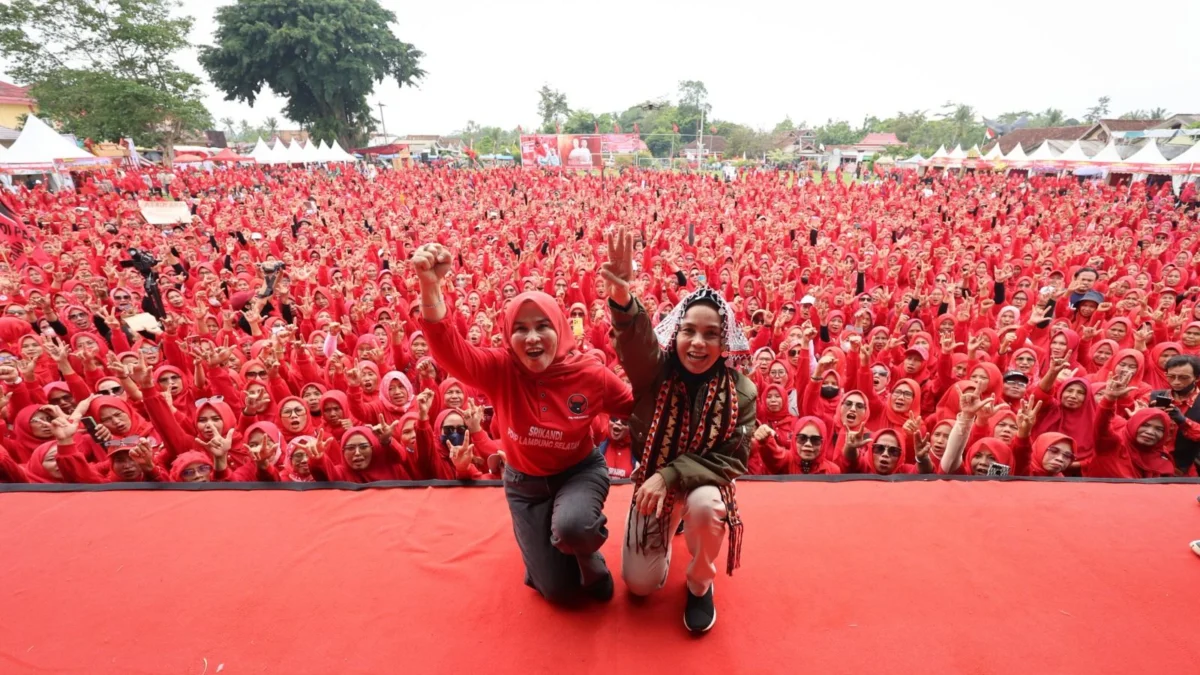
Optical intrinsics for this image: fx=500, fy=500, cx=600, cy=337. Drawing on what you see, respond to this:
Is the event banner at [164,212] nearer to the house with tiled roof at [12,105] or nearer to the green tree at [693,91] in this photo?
the house with tiled roof at [12,105]

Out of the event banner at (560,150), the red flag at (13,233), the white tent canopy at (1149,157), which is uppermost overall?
the event banner at (560,150)

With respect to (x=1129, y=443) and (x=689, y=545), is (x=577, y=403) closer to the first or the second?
(x=689, y=545)

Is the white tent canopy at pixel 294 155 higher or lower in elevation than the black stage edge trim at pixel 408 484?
higher

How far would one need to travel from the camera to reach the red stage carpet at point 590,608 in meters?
1.93

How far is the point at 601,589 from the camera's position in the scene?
7.13 ft

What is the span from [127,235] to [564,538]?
13734mm

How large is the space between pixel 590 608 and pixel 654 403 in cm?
97

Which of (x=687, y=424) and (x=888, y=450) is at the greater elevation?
(x=687, y=424)

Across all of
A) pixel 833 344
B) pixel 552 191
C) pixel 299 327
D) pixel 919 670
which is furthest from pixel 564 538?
pixel 552 191

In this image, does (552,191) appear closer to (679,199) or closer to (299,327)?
(679,199)

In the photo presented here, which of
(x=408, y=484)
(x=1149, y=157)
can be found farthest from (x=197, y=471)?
(x=1149, y=157)

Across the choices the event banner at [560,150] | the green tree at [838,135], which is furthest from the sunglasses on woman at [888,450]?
the green tree at [838,135]

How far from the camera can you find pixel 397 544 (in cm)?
254

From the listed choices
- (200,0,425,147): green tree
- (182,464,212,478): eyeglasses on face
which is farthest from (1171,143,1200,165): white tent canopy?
(200,0,425,147): green tree
